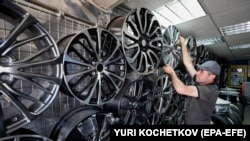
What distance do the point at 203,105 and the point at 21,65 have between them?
2020mm

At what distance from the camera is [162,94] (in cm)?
257

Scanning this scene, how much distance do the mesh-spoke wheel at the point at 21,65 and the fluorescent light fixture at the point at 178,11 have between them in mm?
1771

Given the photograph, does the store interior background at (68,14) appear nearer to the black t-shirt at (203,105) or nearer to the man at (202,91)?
the man at (202,91)

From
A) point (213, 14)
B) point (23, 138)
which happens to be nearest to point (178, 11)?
point (213, 14)

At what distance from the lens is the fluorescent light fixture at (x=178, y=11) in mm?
2365

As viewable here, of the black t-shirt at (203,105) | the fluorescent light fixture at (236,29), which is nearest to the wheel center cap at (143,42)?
the black t-shirt at (203,105)

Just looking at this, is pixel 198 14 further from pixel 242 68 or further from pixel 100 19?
pixel 242 68

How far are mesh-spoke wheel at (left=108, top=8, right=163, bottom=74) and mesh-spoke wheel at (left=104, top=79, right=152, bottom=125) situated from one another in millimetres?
237

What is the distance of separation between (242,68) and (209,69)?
11.0 metres

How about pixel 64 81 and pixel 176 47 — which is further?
pixel 176 47

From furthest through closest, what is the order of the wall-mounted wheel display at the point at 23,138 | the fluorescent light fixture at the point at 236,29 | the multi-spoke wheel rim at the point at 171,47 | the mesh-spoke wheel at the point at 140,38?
the fluorescent light fixture at the point at 236,29 → the multi-spoke wheel rim at the point at 171,47 → the mesh-spoke wheel at the point at 140,38 → the wall-mounted wheel display at the point at 23,138

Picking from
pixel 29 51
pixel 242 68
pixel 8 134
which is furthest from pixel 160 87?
pixel 242 68

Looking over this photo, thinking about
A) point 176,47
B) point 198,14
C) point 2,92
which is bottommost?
point 2,92

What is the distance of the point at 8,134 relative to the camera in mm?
888
